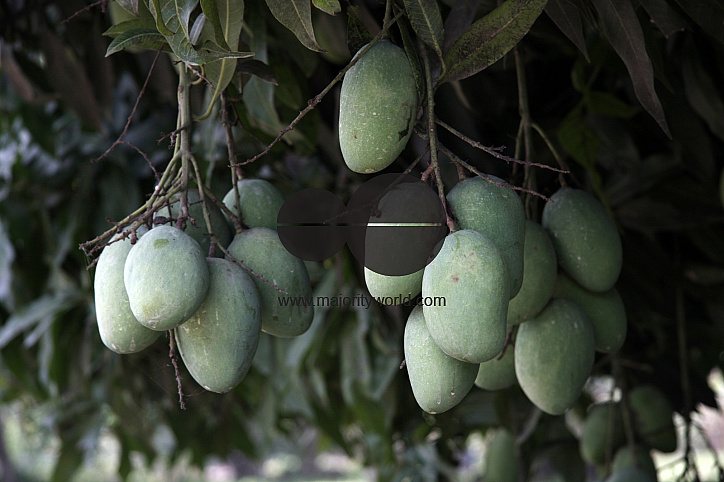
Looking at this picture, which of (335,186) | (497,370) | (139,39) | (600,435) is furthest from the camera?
(335,186)

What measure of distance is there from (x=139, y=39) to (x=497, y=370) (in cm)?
41

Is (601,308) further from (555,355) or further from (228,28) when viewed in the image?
(228,28)

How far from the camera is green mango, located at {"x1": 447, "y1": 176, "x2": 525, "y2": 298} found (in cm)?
45

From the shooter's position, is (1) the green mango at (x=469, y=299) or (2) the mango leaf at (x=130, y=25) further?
(2) the mango leaf at (x=130, y=25)

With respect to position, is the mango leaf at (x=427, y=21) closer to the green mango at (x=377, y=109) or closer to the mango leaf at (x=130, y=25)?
the green mango at (x=377, y=109)

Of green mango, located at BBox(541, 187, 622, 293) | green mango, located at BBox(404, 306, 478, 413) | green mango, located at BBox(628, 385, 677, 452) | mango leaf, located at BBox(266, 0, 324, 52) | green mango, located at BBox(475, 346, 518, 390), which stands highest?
mango leaf, located at BBox(266, 0, 324, 52)

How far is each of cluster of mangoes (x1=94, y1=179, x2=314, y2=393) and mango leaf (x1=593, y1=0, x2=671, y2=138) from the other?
11.6 inches

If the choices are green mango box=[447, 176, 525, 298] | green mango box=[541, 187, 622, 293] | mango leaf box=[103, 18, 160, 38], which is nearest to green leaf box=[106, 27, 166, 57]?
mango leaf box=[103, 18, 160, 38]

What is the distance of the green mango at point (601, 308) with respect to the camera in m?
0.61

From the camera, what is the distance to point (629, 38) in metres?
0.52

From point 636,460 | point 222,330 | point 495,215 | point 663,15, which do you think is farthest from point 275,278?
point 636,460

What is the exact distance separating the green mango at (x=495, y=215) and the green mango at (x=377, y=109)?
6 centimetres

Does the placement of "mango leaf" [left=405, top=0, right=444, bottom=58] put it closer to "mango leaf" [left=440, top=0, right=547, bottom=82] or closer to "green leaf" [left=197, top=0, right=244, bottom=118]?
"mango leaf" [left=440, top=0, right=547, bottom=82]

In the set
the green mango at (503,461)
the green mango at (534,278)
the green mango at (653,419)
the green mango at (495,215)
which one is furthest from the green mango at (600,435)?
the green mango at (495,215)
